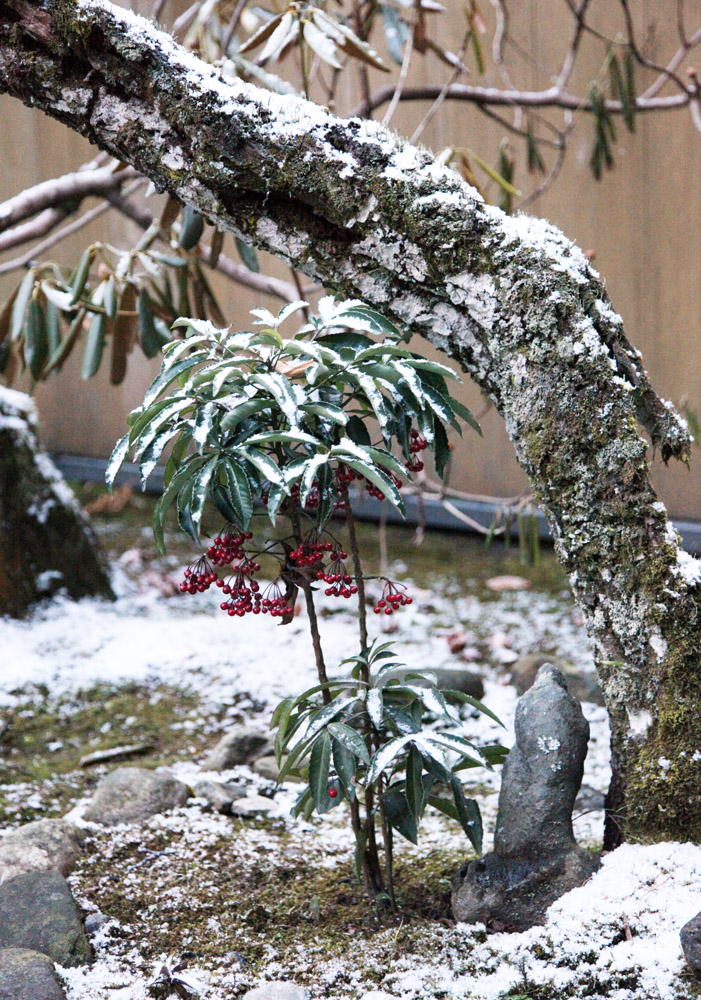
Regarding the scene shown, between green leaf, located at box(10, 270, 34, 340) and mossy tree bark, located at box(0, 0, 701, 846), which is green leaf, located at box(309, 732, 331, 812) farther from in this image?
green leaf, located at box(10, 270, 34, 340)

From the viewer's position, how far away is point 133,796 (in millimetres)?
2008

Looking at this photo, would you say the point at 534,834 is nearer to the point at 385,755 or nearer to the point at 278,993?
the point at 385,755

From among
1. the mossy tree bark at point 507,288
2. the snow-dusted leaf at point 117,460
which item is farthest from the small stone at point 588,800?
the snow-dusted leaf at point 117,460

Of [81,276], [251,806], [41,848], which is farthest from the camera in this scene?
[81,276]

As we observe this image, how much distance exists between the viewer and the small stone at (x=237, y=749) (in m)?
2.29

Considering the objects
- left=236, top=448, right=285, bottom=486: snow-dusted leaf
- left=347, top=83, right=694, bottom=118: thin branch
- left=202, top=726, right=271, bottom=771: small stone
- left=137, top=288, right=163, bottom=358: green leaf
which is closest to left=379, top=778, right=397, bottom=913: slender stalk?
left=236, top=448, right=285, bottom=486: snow-dusted leaf

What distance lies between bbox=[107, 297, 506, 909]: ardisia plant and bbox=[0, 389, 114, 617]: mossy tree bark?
6.33 ft

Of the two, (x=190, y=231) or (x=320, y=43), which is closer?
(x=320, y=43)

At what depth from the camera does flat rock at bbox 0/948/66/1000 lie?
133 centimetres

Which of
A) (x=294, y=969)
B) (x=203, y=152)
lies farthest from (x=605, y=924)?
(x=203, y=152)

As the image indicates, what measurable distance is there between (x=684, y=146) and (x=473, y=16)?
1.09 m

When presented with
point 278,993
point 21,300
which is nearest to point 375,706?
point 278,993

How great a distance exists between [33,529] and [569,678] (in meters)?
1.92

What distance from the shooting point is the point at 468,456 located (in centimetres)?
436
